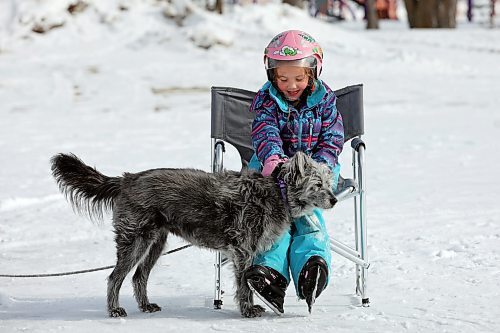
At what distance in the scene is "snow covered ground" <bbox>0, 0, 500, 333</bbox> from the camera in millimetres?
4535

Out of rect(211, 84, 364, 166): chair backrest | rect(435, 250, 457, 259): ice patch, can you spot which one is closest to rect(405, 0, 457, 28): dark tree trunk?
rect(435, 250, 457, 259): ice patch

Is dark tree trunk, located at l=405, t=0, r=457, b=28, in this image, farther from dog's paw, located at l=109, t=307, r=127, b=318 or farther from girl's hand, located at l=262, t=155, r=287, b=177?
dog's paw, located at l=109, t=307, r=127, b=318

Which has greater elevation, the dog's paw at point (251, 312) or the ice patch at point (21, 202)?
the ice patch at point (21, 202)

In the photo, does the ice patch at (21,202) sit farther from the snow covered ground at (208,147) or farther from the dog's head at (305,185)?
the dog's head at (305,185)

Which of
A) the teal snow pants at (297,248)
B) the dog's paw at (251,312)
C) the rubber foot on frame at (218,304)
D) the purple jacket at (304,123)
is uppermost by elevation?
the purple jacket at (304,123)

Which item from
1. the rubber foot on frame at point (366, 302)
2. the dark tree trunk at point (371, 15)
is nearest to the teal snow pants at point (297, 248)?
the rubber foot on frame at point (366, 302)

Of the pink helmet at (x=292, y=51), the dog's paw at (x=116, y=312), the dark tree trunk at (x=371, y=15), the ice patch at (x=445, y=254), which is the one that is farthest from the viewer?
the dark tree trunk at (x=371, y=15)

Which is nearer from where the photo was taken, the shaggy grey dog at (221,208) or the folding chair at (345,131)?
the shaggy grey dog at (221,208)

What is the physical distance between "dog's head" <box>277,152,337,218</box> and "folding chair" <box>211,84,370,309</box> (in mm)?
480

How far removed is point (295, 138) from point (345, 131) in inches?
26.4

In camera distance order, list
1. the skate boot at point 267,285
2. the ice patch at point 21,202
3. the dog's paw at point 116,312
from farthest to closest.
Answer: the ice patch at point 21,202 → the dog's paw at point 116,312 → the skate boot at point 267,285

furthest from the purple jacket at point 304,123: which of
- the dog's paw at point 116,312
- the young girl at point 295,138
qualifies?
the dog's paw at point 116,312

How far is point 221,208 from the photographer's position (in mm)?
4176

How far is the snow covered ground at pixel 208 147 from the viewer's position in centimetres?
454
